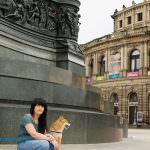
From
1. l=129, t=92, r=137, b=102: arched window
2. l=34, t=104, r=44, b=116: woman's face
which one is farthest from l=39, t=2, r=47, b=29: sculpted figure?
l=129, t=92, r=137, b=102: arched window

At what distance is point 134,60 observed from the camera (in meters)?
56.9

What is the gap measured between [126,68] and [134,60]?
1.57m

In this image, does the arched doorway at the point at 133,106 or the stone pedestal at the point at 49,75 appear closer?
the stone pedestal at the point at 49,75

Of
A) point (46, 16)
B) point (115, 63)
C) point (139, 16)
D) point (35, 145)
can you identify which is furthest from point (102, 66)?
point (35, 145)

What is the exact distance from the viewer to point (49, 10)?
11680 mm

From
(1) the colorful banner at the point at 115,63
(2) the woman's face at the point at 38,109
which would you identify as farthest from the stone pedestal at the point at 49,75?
(1) the colorful banner at the point at 115,63

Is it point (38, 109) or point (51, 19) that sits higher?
point (51, 19)

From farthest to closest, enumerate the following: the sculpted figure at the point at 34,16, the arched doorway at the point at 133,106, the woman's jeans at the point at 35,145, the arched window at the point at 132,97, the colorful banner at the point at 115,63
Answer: the colorful banner at the point at 115,63 → the arched window at the point at 132,97 → the arched doorway at the point at 133,106 → the sculpted figure at the point at 34,16 → the woman's jeans at the point at 35,145

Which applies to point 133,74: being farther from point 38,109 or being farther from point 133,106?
point 38,109

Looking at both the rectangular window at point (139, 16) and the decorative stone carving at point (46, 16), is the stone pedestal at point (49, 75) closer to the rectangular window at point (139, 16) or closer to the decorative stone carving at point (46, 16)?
the decorative stone carving at point (46, 16)

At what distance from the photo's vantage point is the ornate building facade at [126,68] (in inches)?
2141

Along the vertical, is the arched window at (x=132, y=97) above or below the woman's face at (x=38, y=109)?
Answer: above

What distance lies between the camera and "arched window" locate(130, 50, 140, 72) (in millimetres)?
56438

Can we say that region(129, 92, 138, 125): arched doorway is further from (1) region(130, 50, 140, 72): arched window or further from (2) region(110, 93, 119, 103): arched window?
(1) region(130, 50, 140, 72): arched window
